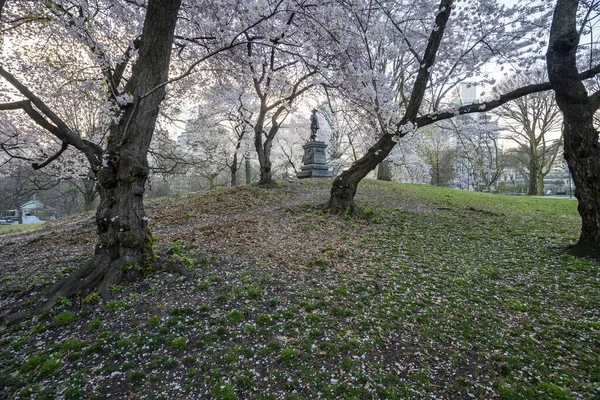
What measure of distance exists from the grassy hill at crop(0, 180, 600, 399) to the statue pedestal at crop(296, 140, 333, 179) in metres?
9.58

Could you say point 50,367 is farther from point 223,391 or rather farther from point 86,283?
point 223,391

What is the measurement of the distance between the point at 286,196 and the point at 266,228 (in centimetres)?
418

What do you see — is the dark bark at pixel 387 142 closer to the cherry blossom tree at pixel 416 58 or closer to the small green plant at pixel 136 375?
the cherry blossom tree at pixel 416 58

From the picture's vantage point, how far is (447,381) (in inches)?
84.0

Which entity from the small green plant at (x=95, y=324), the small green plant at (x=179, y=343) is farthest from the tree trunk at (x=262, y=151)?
the small green plant at (x=179, y=343)

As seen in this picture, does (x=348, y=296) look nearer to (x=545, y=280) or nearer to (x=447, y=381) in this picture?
(x=447, y=381)

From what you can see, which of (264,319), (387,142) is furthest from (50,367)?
(387,142)

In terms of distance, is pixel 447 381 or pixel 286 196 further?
pixel 286 196

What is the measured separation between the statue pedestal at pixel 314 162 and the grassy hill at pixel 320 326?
31.4 ft

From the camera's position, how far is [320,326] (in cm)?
280

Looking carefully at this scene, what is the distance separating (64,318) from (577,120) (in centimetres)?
763

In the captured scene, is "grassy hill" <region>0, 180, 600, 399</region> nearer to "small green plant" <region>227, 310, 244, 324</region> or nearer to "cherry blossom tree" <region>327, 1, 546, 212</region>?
"small green plant" <region>227, 310, 244, 324</region>

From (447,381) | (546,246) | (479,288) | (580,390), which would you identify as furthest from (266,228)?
(546,246)

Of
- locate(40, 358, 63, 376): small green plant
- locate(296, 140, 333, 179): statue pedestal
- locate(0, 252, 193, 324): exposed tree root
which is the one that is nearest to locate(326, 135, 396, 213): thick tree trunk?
locate(0, 252, 193, 324): exposed tree root
